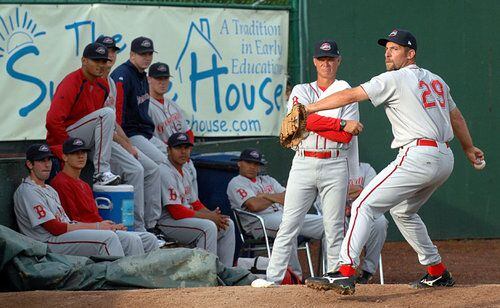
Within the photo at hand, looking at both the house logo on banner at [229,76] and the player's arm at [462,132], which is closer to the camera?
the player's arm at [462,132]

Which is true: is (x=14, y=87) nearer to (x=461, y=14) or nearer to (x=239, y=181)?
(x=239, y=181)

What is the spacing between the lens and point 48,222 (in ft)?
25.9

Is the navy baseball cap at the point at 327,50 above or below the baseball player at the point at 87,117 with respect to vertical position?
above

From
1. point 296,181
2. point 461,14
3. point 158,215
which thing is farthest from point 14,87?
point 461,14

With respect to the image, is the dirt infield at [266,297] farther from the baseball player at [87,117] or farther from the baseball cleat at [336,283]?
the baseball player at [87,117]

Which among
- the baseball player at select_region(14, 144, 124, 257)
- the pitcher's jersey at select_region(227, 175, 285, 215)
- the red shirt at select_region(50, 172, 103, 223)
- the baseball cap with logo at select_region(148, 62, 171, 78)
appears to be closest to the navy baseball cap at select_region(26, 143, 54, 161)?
the baseball player at select_region(14, 144, 124, 257)

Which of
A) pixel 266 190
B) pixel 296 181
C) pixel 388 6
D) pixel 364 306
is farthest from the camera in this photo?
pixel 388 6

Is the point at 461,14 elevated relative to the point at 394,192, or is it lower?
elevated

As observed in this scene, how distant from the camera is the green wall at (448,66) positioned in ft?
39.0

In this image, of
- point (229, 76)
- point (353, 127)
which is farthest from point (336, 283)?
point (229, 76)

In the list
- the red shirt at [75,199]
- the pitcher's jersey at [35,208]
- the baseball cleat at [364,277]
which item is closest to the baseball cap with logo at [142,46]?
the red shirt at [75,199]

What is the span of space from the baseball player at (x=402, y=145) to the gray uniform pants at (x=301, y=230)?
7.34ft

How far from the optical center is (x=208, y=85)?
11.0m

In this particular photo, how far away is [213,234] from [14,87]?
2417 millimetres
